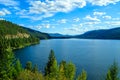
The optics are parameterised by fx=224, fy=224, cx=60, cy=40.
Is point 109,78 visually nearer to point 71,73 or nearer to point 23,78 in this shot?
point 71,73

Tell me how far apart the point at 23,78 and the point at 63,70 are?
3335 centimetres

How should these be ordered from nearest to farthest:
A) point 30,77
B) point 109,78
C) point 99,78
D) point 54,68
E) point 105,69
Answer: point 30,77, point 109,78, point 54,68, point 99,78, point 105,69

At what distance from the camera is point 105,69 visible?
118 m

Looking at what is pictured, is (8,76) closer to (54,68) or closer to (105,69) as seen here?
(54,68)

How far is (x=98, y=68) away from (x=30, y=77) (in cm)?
7919

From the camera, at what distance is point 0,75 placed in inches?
2132

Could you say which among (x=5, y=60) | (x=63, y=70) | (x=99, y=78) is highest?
(x=5, y=60)

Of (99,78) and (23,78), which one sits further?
(99,78)

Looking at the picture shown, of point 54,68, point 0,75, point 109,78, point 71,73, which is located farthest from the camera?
point 71,73

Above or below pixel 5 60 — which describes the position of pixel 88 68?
below

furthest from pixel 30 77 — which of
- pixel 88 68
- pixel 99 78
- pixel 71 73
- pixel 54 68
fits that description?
pixel 88 68

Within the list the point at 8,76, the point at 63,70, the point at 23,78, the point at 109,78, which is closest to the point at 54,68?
the point at 63,70

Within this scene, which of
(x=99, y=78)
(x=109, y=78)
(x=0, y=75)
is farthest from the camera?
(x=99, y=78)

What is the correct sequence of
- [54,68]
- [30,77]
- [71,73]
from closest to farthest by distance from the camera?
[30,77], [54,68], [71,73]
